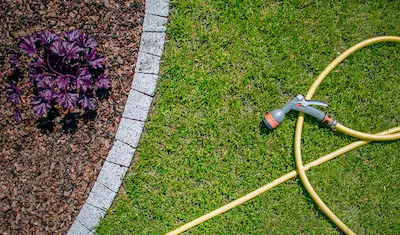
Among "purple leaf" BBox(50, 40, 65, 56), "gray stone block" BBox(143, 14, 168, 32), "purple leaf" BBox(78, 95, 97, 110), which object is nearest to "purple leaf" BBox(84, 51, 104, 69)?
"purple leaf" BBox(50, 40, 65, 56)

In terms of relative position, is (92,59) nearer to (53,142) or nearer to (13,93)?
(13,93)

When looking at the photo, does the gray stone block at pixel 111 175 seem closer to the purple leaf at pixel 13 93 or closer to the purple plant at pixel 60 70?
the purple plant at pixel 60 70

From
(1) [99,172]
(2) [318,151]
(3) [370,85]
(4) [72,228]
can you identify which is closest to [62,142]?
(1) [99,172]

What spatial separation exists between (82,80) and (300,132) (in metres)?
2.39

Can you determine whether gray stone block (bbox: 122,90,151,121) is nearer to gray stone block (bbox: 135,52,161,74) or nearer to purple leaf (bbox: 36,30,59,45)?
gray stone block (bbox: 135,52,161,74)

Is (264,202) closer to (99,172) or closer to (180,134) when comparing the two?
(180,134)

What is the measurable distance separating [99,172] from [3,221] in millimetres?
1252

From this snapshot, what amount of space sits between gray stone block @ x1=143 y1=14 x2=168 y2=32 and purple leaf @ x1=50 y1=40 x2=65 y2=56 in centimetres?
97

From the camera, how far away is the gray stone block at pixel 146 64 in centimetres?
390

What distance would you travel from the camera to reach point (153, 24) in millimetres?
3916

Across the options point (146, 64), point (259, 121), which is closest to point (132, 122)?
point (146, 64)

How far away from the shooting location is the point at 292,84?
13.0ft

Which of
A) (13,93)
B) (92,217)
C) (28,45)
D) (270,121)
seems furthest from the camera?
(92,217)

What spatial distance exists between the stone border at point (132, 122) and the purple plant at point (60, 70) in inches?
15.8
